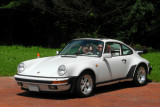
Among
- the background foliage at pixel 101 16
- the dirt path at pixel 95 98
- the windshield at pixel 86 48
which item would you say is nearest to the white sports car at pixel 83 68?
the windshield at pixel 86 48

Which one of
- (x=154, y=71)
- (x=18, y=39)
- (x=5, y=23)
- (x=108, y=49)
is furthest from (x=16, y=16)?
(x=108, y=49)

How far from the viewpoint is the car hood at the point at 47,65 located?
8820 mm

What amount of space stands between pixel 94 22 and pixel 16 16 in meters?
13.4

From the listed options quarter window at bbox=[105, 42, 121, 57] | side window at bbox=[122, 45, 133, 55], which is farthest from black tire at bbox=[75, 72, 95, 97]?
side window at bbox=[122, 45, 133, 55]

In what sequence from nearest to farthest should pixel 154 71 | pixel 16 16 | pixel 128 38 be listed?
1. pixel 154 71
2. pixel 128 38
3. pixel 16 16

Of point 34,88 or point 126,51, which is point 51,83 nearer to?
point 34,88

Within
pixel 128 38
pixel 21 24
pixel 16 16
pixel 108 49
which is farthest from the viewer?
pixel 21 24

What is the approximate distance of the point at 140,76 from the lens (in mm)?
11031

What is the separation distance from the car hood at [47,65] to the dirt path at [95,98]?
623 mm

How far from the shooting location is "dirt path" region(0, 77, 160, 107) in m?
8.23

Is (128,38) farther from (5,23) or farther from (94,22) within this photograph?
(5,23)

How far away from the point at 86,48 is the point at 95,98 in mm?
1598

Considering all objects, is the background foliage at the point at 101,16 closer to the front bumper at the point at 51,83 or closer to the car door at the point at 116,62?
the car door at the point at 116,62

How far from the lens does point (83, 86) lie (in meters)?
9.03
